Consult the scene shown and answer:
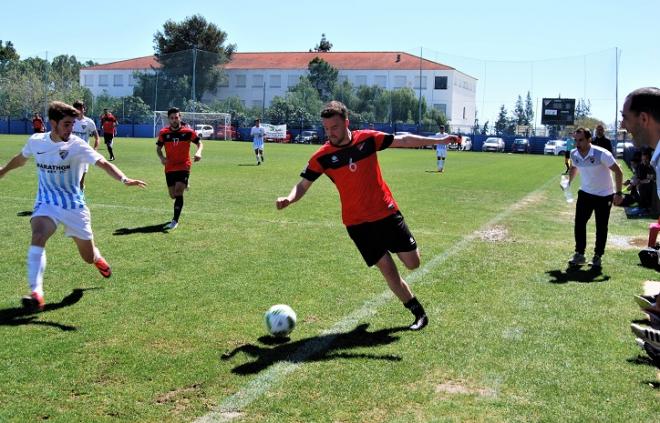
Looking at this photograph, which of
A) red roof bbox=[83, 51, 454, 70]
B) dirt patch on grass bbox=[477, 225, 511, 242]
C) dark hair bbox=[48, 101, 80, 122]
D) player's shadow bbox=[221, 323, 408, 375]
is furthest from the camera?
red roof bbox=[83, 51, 454, 70]

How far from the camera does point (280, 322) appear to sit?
5449mm

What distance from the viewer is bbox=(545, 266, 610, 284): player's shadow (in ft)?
26.2

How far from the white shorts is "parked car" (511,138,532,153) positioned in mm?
57105

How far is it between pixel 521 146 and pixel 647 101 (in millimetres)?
59564

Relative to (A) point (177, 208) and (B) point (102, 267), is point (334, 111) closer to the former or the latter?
(B) point (102, 267)

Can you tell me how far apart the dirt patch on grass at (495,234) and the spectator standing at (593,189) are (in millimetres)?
1805

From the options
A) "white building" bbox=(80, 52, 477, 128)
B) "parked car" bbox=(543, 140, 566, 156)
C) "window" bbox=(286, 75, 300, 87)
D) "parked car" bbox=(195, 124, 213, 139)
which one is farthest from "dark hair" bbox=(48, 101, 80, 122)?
"window" bbox=(286, 75, 300, 87)

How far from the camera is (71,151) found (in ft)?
21.4

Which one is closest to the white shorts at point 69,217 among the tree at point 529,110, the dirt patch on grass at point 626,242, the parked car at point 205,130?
the dirt patch on grass at point 626,242

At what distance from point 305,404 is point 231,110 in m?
63.8

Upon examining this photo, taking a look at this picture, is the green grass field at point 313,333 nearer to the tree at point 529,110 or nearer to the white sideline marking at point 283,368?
the white sideline marking at point 283,368

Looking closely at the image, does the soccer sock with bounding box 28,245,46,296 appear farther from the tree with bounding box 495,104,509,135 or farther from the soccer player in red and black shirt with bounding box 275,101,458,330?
the tree with bounding box 495,104,509,135

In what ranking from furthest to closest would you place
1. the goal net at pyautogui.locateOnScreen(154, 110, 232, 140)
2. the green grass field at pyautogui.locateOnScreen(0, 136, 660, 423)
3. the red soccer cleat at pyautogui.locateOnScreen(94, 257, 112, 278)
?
the goal net at pyautogui.locateOnScreen(154, 110, 232, 140) < the red soccer cleat at pyautogui.locateOnScreen(94, 257, 112, 278) < the green grass field at pyautogui.locateOnScreen(0, 136, 660, 423)

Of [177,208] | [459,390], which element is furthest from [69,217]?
[177,208]
